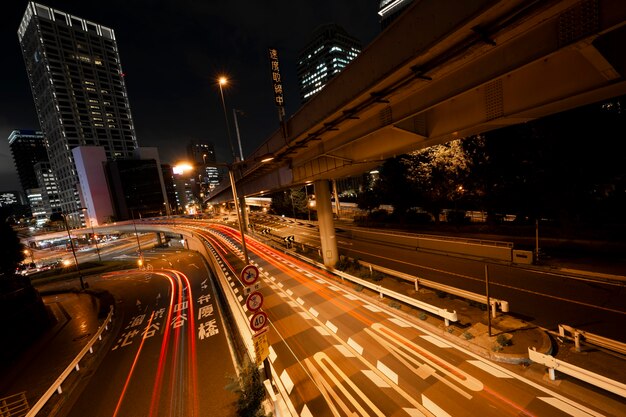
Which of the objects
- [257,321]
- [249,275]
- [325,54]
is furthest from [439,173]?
[325,54]

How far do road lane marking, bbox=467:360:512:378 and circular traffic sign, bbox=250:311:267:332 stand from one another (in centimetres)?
728

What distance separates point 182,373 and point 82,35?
185m

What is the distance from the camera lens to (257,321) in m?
7.23

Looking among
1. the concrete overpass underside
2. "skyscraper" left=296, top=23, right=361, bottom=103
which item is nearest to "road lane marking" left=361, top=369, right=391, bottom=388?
the concrete overpass underside

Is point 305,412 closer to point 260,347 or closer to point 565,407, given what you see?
point 260,347

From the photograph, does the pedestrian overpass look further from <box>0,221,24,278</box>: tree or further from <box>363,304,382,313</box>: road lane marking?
<box>0,221,24,278</box>: tree

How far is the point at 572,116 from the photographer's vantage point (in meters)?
17.1

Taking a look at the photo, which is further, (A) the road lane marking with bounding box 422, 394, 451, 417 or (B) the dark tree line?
(B) the dark tree line

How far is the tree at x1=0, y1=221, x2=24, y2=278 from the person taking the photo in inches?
1091

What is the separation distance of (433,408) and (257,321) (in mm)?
5658

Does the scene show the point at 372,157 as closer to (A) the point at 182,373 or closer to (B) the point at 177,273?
(A) the point at 182,373

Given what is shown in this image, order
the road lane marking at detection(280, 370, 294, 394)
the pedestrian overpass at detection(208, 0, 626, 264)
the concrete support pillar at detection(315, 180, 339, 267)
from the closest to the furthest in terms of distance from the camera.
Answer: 1. the pedestrian overpass at detection(208, 0, 626, 264)
2. the road lane marking at detection(280, 370, 294, 394)
3. the concrete support pillar at detection(315, 180, 339, 267)

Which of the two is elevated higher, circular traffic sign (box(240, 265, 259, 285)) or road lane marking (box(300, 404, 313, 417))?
circular traffic sign (box(240, 265, 259, 285))

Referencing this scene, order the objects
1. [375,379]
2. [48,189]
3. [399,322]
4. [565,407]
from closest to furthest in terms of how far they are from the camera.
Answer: [565,407], [375,379], [399,322], [48,189]
